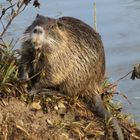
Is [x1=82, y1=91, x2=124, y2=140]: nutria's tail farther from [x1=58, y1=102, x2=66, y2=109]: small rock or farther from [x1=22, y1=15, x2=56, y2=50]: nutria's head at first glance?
[x1=22, y1=15, x2=56, y2=50]: nutria's head

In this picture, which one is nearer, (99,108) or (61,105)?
(61,105)

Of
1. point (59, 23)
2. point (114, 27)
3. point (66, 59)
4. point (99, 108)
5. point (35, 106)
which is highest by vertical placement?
point (59, 23)

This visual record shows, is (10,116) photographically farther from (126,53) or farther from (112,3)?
(112,3)

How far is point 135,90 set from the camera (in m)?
7.94

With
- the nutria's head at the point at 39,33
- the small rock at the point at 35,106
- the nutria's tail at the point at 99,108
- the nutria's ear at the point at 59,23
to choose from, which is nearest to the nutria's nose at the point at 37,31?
the nutria's head at the point at 39,33

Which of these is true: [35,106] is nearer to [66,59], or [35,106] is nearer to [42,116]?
[42,116]

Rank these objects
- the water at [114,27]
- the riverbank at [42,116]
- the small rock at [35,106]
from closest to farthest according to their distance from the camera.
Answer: the riverbank at [42,116]
the small rock at [35,106]
the water at [114,27]

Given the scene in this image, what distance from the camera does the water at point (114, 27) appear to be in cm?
815

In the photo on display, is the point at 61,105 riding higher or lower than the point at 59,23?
lower

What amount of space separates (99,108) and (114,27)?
12.7 feet

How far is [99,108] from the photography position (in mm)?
5664

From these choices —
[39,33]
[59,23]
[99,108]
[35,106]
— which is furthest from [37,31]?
[99,108]

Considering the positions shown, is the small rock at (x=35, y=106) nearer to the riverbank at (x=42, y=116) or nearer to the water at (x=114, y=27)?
the riverbank at (x=42, y=116)

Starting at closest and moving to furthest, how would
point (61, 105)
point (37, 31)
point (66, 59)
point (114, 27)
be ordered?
point (37, 31), point (61, 105), point (66, 59), point (114, 27)
